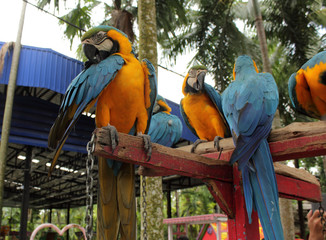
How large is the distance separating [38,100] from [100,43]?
5.90m

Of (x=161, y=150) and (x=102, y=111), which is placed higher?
(x=102, y=111)

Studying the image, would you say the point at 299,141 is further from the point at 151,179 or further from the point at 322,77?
the point at 151,179

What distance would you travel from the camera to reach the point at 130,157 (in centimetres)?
165

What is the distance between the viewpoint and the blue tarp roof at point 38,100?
6.20 m

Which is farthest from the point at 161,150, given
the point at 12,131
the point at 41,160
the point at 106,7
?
the point at 41,160

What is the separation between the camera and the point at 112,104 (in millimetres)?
2076

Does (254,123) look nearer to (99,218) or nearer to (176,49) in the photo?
(99,218)

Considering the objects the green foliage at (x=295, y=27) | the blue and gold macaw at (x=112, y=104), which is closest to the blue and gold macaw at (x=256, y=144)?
the blue and gold macaw at (x=112, y=104)

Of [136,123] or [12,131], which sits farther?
[12,131]

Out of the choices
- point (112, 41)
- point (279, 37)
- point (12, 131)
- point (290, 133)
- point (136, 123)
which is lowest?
point (290, 133)

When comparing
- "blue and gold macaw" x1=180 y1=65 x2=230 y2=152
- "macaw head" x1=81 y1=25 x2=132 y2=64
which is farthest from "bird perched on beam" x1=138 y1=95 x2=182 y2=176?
"macaw head" x1=81 y1=25 x2=132 y2=64

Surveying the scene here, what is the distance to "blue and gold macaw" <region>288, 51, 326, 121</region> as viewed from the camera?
7.39 ft

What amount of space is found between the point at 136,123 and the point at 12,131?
563 cm

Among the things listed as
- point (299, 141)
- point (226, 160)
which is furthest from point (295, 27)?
point (299, 141)
